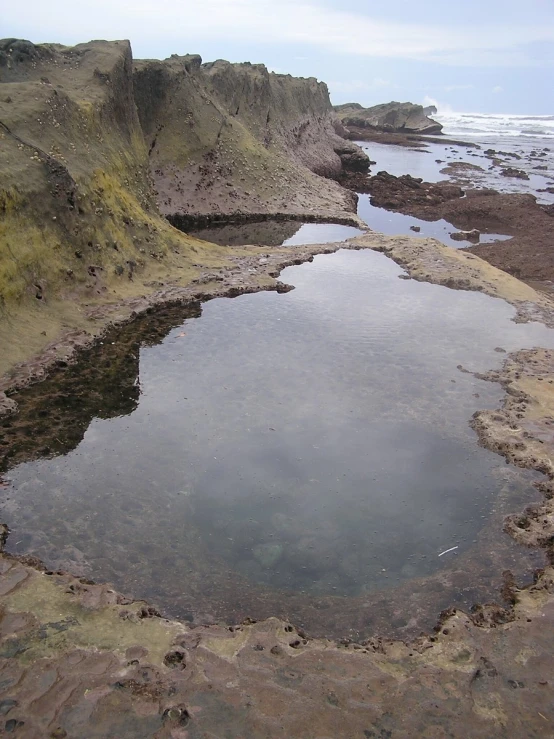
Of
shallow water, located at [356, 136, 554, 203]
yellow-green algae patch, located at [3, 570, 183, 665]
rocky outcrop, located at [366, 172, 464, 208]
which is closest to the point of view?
yellow-green algae patch, located at [3, 570, 183, 665]

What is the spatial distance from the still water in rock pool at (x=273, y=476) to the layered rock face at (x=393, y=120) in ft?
222

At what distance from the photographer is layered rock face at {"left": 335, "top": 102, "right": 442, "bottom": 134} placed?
73800 mm

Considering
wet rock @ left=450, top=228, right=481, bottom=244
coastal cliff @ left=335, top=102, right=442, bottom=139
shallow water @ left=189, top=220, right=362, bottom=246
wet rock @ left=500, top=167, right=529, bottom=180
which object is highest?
coastal cliff @ left=335, top=102, right=442, bottom=139

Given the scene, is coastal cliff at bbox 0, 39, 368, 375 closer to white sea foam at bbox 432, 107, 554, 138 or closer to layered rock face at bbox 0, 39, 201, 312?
layered rock face at bbox 0, 39, 201, 312

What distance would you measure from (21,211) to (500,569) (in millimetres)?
10467

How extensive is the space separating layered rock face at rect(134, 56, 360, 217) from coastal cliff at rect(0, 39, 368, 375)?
0.18 feet

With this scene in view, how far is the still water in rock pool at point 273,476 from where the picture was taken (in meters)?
6.34

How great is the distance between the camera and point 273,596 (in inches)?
243

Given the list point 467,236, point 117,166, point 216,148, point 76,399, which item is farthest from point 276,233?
point 76,399

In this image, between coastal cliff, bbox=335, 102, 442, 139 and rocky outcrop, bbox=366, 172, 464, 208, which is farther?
coastal cliff, bbox=335, 102, 442, 139

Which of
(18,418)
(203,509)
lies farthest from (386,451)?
(18,418)

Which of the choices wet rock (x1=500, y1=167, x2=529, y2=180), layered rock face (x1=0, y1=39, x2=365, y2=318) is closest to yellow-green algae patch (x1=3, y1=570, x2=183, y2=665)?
layered rock face (x1=0, y1=39, x2=365, y2=318)

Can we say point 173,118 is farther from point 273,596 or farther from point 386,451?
point 273,596

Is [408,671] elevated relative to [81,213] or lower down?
lower down
